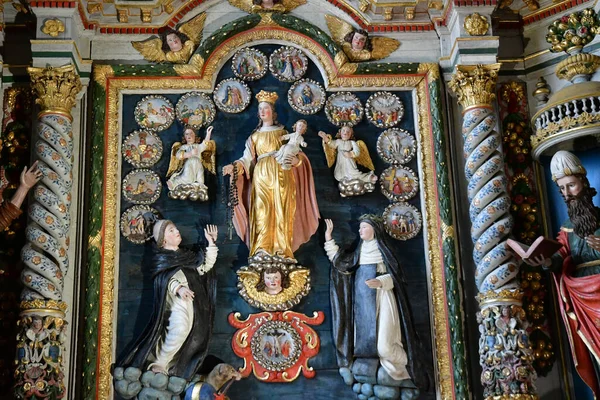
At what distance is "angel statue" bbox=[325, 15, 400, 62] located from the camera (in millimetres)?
10266

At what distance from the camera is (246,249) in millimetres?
9602

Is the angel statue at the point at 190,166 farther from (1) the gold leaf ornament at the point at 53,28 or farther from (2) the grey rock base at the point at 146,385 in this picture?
(2) the grey rock base at the point at 146,385

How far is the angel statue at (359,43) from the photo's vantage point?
1027cm

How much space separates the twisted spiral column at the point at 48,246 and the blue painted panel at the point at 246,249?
65cm

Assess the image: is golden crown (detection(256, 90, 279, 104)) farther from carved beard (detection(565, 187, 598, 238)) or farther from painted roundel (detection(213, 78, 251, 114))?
carved beard (detection(565, 187, 598, 238))

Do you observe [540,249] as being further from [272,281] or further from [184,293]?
[184,293]

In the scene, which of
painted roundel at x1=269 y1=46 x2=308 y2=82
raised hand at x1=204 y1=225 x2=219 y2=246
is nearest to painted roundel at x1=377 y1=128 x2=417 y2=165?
painted roundel at x1=269 y1=46 x2=308 y2=82

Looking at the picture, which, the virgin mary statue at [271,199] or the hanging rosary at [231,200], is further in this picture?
the hanging rosary at [231,200]

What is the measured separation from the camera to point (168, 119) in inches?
395

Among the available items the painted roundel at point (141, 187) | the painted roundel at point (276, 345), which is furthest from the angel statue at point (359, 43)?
the painted roundel at point (276, 345)

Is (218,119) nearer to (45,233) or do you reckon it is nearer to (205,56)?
(205,56)

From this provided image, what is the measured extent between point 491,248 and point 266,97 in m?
2.78

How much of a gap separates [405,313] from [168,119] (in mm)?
3145

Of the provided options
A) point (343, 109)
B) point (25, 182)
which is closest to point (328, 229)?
point (343, 109)
